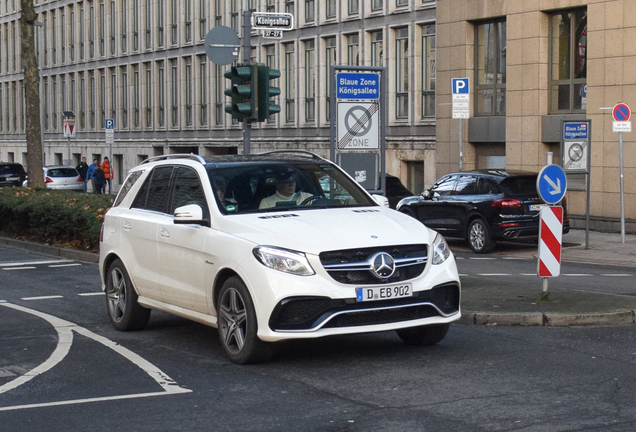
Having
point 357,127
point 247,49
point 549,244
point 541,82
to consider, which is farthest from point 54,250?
point 541,82

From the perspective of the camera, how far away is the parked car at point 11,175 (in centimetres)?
4869

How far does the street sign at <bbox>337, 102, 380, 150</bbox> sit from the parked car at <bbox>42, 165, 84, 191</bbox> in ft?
114

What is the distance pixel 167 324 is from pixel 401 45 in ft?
87.2

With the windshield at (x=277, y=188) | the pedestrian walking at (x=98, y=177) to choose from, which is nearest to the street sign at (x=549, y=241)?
the windshield at (x=277, y=188)

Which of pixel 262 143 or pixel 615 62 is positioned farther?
pixel 262 143

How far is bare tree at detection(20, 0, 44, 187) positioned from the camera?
1141 inches

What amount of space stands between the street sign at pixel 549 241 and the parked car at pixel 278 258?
7.92 ft

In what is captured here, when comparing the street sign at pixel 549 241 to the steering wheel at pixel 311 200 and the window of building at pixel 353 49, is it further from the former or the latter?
the window of building at pixel 353 49

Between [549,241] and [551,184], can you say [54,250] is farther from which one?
[549,241]

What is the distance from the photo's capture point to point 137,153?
55.7 m

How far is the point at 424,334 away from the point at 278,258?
5.52 ft

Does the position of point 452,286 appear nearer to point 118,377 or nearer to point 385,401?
point 385,401

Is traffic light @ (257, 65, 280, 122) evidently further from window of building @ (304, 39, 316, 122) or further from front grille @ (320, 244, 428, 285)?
window of building @ (304, 39, 316, 122)

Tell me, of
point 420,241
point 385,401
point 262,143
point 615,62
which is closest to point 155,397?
point 385,401
